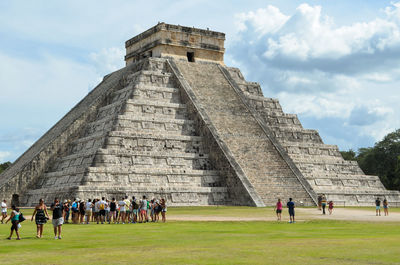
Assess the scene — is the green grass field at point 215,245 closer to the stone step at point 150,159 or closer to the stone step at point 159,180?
the stone step at point 159,180

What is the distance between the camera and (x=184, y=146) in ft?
104

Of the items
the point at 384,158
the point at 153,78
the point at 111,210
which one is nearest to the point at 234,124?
the point at 153,78

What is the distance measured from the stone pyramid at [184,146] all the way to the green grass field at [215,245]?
991 cm

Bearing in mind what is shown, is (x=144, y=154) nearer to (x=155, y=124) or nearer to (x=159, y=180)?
(x=159, y=180)

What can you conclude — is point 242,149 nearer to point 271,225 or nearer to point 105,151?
point 105,151

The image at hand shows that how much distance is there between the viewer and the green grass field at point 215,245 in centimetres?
1059

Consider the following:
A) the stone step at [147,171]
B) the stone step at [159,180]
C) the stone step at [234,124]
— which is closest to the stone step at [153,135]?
the stone step at [234,124]

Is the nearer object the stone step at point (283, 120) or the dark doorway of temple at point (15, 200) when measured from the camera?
the dark doorway of temple at point (15, 200)

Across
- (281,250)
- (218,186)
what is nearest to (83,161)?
(218,186)

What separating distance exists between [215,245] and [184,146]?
1903 cm

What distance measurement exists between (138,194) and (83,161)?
12.6 feet

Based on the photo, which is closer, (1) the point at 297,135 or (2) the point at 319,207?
(2) the point at 319,207

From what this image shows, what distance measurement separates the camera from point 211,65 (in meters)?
39.3

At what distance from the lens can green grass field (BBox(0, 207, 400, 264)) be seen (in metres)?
10.6
